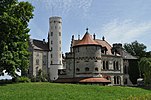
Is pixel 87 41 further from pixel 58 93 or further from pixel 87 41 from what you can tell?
pixel 58 93

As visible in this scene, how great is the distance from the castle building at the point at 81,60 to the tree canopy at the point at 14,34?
51.8 ft

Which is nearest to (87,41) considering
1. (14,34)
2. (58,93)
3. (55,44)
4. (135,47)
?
(14,34)

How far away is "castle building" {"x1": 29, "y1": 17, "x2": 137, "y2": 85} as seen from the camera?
53750 mm

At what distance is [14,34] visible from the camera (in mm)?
38656

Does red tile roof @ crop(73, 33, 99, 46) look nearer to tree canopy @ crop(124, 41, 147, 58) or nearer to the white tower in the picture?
the white tower

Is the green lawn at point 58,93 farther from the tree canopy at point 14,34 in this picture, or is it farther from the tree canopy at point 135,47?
the tree canopy at point 135,47

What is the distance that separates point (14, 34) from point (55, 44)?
3525cm

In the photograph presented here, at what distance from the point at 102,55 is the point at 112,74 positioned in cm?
495

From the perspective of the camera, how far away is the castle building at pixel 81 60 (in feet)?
176

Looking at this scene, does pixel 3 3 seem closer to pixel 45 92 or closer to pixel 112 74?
pixel 45 92

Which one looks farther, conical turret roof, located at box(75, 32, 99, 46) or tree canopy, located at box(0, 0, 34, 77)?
conical turret roof, located at box(75, 32, 99, 46)

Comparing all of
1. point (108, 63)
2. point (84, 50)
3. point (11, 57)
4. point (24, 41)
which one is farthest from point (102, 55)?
point (11, 57)

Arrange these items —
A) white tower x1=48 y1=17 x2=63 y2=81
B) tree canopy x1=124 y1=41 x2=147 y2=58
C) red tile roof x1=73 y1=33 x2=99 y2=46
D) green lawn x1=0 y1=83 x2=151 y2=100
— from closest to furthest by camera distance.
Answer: green lawn x1=0 y1=83 x2=151 y2=100 → red tile roof x1=73 y1=33 x2=99 y2=46 → white tower x1=48 y1=17 x2=63 y2=81 → tree canopy x1=124 y1=41 x2=147 y2=58

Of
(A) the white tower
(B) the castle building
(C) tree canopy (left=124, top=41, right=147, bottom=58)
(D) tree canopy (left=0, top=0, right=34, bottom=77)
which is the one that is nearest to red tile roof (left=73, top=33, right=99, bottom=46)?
(B) the castle building
